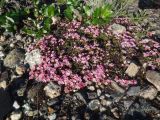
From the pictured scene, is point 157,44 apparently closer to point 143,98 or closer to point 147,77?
point 147,77

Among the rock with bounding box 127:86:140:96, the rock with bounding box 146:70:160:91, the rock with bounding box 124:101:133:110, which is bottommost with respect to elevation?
the rock with bounding box 124:101:133:110

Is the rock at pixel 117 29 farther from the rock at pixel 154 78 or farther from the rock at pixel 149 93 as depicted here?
the rock at pixel 149 93

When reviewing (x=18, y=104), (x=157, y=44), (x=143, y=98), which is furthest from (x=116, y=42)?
(x=18, y=104)

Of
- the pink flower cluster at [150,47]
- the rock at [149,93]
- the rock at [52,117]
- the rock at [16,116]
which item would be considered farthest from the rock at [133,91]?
the rock at [16,116]

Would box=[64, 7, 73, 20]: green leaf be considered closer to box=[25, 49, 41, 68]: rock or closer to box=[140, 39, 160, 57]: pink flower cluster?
box=[25, 49, 41, 68]: rock

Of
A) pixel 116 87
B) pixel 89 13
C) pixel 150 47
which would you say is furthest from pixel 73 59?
pixel 150 47

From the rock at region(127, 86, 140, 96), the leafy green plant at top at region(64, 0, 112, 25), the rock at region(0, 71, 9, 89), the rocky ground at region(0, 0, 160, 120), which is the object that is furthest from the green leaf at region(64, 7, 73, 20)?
the rock at region(127, 86, 140, 96)

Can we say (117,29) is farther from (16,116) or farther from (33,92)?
(16,116)
